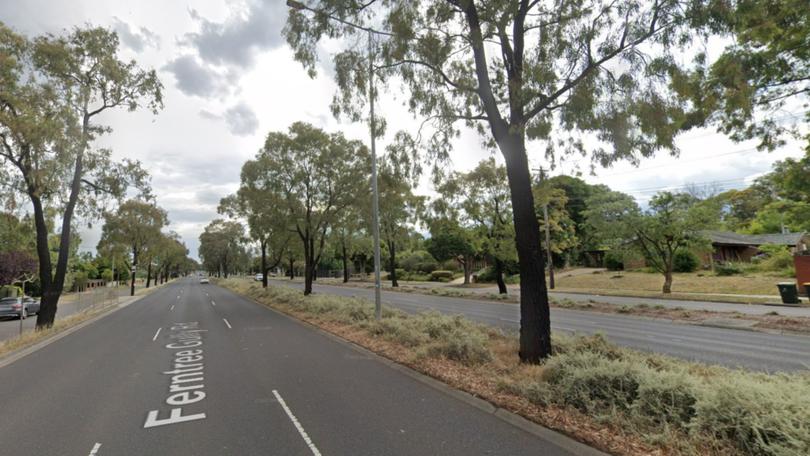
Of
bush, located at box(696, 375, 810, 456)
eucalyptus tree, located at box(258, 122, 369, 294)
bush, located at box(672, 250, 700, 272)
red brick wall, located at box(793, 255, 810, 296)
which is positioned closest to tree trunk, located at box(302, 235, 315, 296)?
eucalyptus tree, located at box(258, 122, 369, 294)

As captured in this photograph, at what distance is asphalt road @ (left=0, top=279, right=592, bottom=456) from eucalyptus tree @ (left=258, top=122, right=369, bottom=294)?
476 inches

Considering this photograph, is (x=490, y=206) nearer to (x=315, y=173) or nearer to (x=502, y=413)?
(x=315, y=173)

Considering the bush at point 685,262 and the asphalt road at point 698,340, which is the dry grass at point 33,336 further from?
the bush at point 685,262

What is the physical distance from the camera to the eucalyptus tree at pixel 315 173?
21500mm

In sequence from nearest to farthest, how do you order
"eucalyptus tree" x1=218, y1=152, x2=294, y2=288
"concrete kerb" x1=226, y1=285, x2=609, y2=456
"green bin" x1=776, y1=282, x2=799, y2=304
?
"concrete kerb" x1=226, y1=285, x2=609, y2=456 < "green bin" x1=776, y1=282, x2=799, y2=304 < "eucalyptus tree" x1=218, y1=152, x2=294, y2=288

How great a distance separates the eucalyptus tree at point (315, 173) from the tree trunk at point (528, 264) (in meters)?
13.8

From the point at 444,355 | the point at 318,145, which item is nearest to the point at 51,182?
the point at 318,145

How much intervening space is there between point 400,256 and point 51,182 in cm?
5406

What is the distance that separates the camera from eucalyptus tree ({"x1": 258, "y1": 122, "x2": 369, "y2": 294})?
2150 cm

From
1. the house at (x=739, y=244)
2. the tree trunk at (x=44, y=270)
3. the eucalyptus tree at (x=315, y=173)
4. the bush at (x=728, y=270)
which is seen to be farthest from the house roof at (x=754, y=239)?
the tree trunk at (x=44, y=270)

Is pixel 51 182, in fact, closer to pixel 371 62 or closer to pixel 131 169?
pixel 131 169

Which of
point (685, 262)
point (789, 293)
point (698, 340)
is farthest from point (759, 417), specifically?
point (685, 262)

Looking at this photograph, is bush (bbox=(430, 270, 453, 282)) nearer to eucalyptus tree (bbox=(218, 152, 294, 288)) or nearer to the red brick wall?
eucalyptus tree (bbox=(218, 152, 294, 288))

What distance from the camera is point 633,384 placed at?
533 cm
